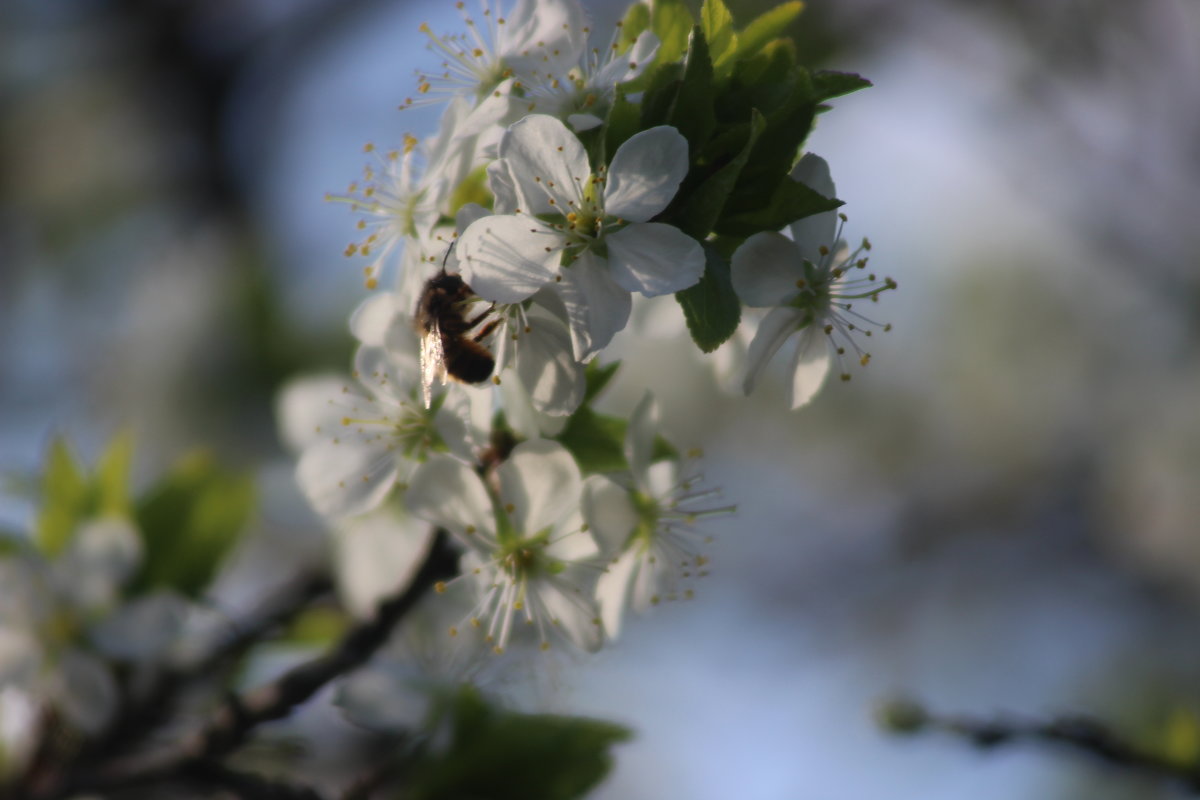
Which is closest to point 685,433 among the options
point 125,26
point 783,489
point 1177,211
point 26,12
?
point 783,489

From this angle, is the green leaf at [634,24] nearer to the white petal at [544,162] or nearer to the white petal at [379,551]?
the white petal at [544,162]

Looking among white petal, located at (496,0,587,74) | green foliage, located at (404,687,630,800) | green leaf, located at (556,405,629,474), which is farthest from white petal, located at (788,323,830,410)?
green foliage, located at (404,687,630,800)

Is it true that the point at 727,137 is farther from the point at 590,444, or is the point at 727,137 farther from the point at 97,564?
the point at 97,564

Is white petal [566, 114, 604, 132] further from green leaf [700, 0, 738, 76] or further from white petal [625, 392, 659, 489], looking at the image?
white petal [625, 392, 659, 489]

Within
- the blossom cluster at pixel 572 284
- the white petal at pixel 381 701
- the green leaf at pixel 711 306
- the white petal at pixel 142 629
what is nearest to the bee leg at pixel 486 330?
the blossom cluster at pixel 572 284

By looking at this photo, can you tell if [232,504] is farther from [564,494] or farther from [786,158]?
[786,158]
